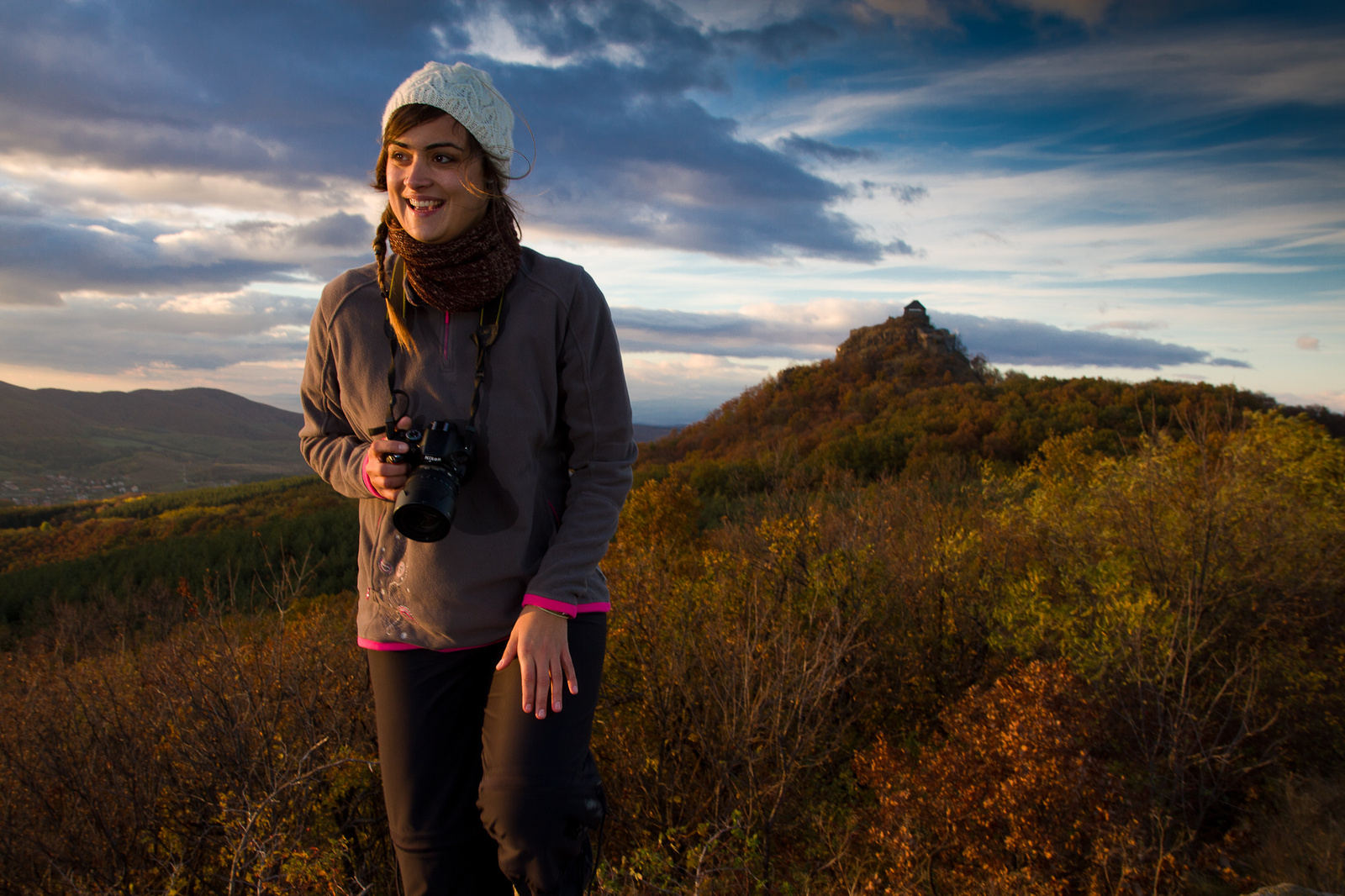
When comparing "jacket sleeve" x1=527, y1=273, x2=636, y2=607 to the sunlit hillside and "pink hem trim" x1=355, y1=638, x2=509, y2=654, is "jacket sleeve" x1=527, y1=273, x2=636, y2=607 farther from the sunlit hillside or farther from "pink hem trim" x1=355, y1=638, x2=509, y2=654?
the sunlit hillside

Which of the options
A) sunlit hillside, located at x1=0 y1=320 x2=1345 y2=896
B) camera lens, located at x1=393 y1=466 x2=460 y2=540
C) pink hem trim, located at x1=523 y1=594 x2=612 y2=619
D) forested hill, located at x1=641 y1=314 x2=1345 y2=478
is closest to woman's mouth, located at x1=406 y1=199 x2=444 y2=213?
camera lens, located at x1=393 y1=466 x2=460 y2=540

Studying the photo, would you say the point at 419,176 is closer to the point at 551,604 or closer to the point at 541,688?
the point at 551,604

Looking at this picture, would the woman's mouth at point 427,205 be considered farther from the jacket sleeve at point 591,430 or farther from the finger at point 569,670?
the finger at point 569,670

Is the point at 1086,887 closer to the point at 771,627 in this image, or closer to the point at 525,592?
the point at 771,627

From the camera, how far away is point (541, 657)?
5.26 ft

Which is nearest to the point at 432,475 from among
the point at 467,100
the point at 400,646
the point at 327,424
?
the point at 400,646

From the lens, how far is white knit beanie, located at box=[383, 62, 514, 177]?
5.38 ft

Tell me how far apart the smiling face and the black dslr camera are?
0.48 m

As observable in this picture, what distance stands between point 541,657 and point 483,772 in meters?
0.37

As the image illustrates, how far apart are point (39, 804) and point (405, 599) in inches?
254

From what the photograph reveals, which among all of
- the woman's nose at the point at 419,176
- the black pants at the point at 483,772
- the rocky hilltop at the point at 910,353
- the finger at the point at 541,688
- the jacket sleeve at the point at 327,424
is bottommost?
the black pants at the point at 483,772

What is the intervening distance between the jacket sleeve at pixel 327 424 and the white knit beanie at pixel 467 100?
0.56 m

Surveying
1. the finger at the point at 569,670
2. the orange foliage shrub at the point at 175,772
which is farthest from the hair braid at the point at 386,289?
the orange foliage shrub at the point at 175,772

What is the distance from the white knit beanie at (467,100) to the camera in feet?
5.38
